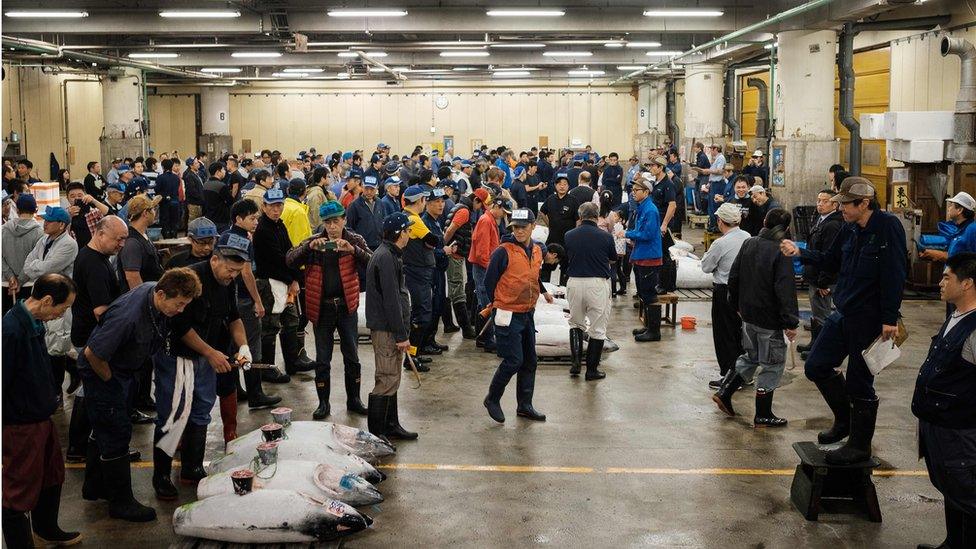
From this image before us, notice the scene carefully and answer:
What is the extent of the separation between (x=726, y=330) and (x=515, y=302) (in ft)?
8.30

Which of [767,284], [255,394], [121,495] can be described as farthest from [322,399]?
[767,284]

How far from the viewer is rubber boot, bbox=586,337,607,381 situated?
30.9 ft

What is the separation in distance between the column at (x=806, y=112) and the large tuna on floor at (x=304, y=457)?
46.8 ft

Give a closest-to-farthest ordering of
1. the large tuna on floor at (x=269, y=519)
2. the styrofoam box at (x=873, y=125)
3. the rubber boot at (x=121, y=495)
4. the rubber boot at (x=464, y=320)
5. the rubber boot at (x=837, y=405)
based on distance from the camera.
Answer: the large tuna on floor at (x=269, y=519), the rubber boot at (x=121, y=495), the rubber boot at (x=837, y=405), the rubber boot at (x=464, y=320), the styrofoam box at (x=873, y=125)

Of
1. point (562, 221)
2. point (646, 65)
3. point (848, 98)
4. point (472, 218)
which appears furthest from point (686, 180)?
point (472, 218)

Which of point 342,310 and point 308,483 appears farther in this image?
point 342,310

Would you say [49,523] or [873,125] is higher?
[873,125]

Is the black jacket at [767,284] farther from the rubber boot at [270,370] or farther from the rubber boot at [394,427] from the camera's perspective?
the rubber boot at [270,370]

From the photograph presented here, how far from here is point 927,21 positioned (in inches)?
652

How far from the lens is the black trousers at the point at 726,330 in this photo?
29.9 feet

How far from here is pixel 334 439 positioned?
6.47 meters

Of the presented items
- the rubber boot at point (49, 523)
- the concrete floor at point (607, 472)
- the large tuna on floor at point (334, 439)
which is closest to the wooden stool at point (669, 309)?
the concrete floor at point (607, 472)

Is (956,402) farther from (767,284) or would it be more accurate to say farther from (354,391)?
(354,391)

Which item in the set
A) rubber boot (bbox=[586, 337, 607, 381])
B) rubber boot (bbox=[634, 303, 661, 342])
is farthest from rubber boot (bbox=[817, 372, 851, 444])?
rubber boot (bbox=[634, 303, 661, 342])
